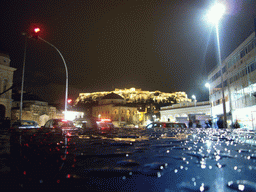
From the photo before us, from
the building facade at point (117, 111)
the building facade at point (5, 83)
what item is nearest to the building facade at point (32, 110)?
the building facade at point (5, 83)

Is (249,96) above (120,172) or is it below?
above

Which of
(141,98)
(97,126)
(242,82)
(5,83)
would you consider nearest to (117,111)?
(5,83)

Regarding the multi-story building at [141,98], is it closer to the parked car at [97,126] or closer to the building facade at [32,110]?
the building facade at [32,110]

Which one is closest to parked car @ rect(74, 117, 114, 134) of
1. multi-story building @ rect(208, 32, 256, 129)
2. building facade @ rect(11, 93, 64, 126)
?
multi-story building @ rect(208, 32, 256, 129)

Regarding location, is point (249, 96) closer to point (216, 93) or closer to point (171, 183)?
point (216, 93)

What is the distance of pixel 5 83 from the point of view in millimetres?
33344

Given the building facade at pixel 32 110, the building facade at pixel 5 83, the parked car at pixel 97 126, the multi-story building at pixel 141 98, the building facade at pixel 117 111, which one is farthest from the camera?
the multi-story building at pixel 141 98

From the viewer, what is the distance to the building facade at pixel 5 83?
32.6m

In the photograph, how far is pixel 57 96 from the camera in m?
67.8

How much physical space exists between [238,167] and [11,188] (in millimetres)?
1438

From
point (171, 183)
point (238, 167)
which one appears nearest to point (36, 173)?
point (171, 183)

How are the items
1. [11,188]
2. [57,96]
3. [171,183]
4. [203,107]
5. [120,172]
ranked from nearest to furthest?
[11,188] < [171,183] < [120,172] < [203,107] < [57,96]

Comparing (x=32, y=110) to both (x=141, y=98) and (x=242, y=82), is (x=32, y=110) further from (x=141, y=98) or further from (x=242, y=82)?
(x=141, y=98)

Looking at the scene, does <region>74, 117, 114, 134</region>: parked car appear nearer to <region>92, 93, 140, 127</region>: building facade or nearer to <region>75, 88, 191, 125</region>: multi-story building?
<region>92, 93, 140, 127</region>: building facade
